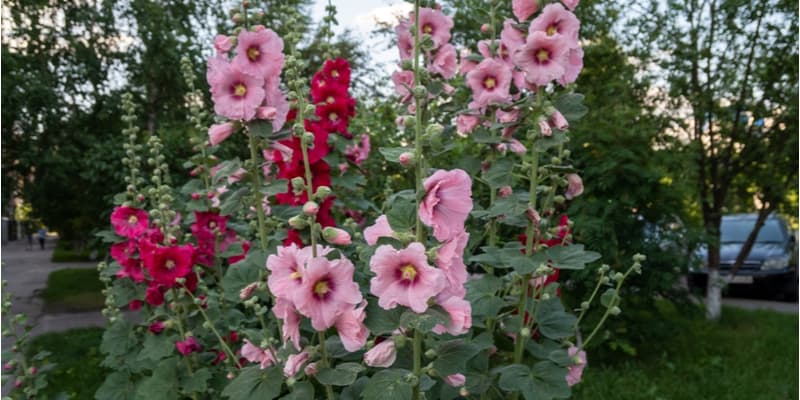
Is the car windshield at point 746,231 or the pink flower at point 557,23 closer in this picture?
the pink flower at point 557,23

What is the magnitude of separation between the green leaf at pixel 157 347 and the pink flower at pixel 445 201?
1476 mm

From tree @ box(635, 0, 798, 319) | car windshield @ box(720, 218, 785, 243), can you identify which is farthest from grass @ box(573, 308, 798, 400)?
car windshield @ box(720, 218, 785, 243)

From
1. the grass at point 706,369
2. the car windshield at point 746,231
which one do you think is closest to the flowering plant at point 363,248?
the grass at point 706,369

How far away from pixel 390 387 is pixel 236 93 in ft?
2.77

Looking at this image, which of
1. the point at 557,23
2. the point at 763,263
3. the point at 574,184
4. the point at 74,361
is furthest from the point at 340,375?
the point at 763,263

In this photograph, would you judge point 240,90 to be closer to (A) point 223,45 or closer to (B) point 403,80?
(A) point 223,45

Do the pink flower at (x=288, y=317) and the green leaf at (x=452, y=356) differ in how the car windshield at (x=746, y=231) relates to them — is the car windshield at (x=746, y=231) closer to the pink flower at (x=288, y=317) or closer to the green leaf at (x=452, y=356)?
the green leaf at (x=452, y=356)

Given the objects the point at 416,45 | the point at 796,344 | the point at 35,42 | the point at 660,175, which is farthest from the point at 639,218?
the point at 35,42

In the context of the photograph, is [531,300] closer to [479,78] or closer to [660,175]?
[479,78]

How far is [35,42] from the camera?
8.71 meters

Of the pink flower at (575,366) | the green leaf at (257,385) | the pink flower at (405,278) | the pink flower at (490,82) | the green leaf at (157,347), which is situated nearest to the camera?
the pink flower at (405,278)

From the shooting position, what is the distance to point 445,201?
4.48ft

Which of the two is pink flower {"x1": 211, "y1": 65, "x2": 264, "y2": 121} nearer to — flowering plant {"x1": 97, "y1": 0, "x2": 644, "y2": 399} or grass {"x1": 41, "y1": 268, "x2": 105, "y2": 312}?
flowering plant {"x1": 97, "y1": 0, "x2": 644, "y2": 399}

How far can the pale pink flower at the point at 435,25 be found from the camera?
2128 millimetres
